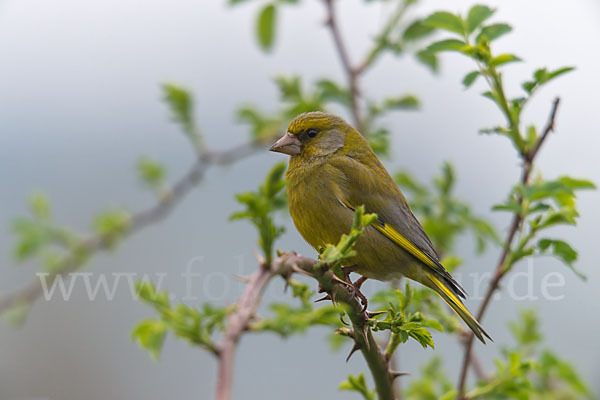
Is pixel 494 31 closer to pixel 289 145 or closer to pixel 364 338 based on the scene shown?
pixel 289 145

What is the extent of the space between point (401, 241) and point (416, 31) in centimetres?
138

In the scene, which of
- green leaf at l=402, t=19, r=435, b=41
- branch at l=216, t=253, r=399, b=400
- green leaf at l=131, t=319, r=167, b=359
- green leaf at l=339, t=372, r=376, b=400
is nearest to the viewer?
branch at l=216, t=253, r=399, b=400

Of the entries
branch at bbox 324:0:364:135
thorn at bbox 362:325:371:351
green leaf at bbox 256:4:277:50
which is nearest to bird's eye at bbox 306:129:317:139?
branch at bbox 324:0:364:135

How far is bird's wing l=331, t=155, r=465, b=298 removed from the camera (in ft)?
11.3

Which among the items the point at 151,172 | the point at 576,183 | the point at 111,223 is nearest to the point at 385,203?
the point at 576,183

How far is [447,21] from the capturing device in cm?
284

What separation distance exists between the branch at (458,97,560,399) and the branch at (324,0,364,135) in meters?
1.38

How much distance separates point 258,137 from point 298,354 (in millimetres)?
2339

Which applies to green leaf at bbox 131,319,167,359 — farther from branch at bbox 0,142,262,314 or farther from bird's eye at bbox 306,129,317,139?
branch at bbox 0,142,262,314

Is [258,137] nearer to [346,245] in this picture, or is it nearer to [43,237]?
[43,237]

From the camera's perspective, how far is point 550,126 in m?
2.66

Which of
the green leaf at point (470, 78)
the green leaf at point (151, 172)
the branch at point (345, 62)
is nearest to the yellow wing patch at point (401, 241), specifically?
the branch at point (345, 62)

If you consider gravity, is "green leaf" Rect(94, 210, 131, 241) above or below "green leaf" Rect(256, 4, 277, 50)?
below

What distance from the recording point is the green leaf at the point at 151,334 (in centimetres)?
242
